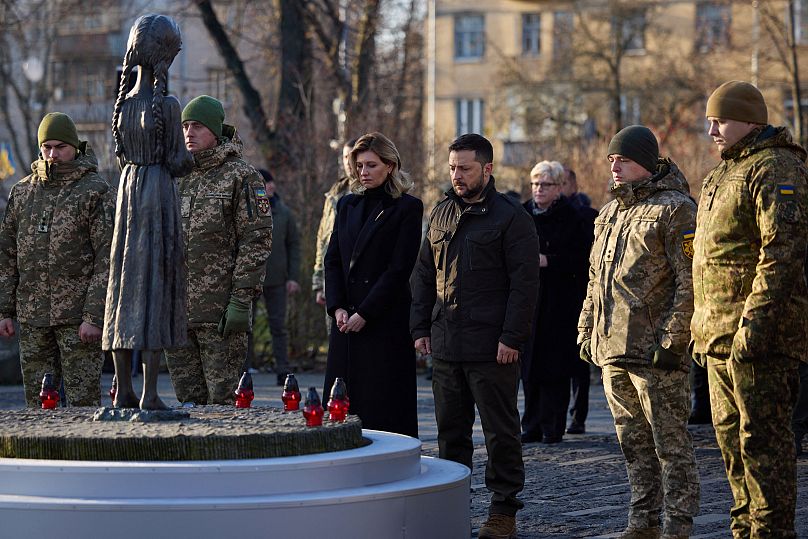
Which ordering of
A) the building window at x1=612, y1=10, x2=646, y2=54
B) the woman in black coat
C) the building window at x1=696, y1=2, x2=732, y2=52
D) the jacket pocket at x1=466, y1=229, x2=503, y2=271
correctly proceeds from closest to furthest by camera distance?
the jacket pocket at x1=466, y1=229, x2=503, y2=271 < the woman in black coat < the building window at x1=612, y1=10, x2=646, y2=54 < the building window at x1=696, y1=2, x2=732, y2=52

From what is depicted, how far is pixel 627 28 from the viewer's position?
5062 centimetres

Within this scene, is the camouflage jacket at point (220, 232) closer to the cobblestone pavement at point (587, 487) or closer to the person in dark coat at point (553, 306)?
the cobblestone pavement at point (587, 487)

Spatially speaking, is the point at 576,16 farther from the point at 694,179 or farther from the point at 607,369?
the point at 607,369

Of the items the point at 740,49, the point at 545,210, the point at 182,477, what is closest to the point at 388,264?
the point at 182,477

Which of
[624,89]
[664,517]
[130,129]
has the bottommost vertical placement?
[664,517]

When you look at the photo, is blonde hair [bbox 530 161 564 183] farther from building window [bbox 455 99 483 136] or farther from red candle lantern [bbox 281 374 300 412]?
building window [bbox 455 99 483 136]

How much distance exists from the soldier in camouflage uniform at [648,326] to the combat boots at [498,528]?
2.04 ft

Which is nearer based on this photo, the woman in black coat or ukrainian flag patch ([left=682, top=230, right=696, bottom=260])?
ukrainian flag patch ([left=682, top=230, right=696, bottom=260])

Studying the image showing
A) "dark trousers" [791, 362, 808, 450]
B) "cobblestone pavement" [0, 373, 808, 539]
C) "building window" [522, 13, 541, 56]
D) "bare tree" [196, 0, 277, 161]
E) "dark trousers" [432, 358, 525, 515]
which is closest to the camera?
"dark trousers" [432, 358, 525, 515]

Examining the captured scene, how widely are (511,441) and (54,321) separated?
10.00 feet

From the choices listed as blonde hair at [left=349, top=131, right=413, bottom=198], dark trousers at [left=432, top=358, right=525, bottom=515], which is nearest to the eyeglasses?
blonde hair at [left=349, top=131, right=413, bottom=198]

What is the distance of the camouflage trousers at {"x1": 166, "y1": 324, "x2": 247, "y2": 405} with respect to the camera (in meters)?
9.38

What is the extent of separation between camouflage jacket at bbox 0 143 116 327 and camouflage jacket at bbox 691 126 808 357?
3.94 metres

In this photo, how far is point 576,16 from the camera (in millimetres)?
51812
